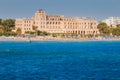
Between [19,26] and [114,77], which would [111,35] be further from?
[114,77]

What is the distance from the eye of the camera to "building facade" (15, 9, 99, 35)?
18462cm

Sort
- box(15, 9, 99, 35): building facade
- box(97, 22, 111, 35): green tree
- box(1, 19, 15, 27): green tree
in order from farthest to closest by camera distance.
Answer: box(97, 22, 111, 35): green tree
box(15, 9, 99, 35): building facade
box(1, 19, 15, 27): green tree

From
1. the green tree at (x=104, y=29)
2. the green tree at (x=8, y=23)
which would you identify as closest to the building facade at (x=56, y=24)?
the green tree at (x=8, y=23)

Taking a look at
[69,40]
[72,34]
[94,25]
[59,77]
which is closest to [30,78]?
[59,77]

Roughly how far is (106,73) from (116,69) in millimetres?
3769

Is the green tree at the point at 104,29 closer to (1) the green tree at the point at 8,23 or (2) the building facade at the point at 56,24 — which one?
(2) the building facade at the point at 56,24

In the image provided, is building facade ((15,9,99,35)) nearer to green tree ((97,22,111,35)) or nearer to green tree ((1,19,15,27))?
green tree ((1,19,15,27))

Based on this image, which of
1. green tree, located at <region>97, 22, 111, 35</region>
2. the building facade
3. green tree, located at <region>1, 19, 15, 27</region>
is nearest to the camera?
green tree, located at <region>1, 19, 15, 27</region>

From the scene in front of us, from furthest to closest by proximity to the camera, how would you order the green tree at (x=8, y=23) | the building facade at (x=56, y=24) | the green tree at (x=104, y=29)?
the green tree at (x=104, y=29), the building facade at (x=56, y=24), the green tree at (x=8, y=23)

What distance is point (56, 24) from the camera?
612 feet

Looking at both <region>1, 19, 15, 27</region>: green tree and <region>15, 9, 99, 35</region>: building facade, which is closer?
<region>1, 19, 15, 27</region>: green tree

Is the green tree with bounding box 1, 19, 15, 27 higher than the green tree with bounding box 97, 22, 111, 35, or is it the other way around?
the green tree with bounding box 1, 19, 15, 27

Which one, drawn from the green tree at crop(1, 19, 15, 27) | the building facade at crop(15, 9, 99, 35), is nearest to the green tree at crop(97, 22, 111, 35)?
the building facade at crop(15, 9, 99, 35)

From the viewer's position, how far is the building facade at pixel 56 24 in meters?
185
